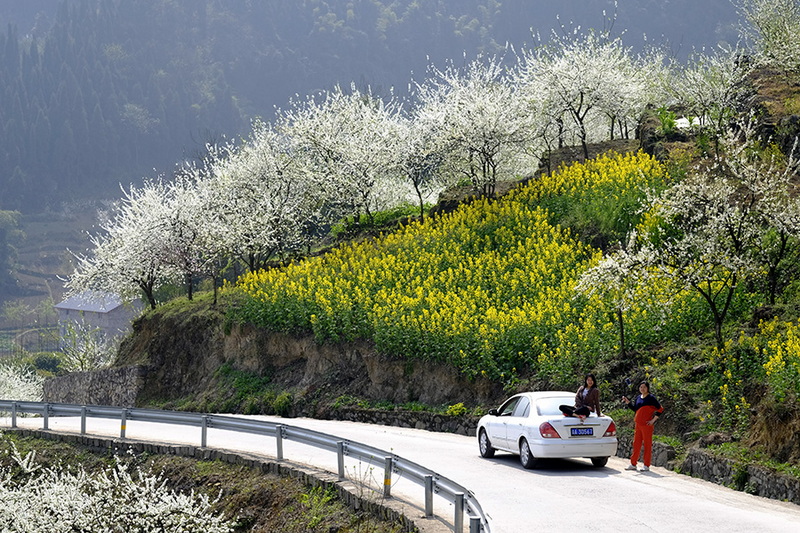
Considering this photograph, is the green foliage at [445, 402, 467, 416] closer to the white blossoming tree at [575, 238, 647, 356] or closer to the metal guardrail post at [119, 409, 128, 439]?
the white blossoming tree at [575, 238, 647, 356]

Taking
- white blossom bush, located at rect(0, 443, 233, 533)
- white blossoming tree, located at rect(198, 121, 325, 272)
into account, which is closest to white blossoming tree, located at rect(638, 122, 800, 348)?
white blossom bush, located at rect(0, 443, 233, 533)

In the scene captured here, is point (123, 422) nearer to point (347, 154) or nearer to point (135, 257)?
point (347, 154)

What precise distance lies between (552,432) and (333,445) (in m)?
3.75

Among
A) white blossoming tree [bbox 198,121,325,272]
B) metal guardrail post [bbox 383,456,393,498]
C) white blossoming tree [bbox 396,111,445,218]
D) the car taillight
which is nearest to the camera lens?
metal guardrail post [bbox 383,456,393,498]

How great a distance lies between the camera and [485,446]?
59.7ft

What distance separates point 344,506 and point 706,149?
870 inches

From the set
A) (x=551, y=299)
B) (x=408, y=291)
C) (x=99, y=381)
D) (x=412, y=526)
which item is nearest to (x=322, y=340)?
(x=408, y=291)

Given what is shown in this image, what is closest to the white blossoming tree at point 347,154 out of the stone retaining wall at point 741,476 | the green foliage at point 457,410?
the green foliage at point 457,410

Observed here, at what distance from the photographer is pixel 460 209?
36375 mm

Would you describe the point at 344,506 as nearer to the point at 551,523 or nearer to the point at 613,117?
the point at 551,523

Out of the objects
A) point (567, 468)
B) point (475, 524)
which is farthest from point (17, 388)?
point (475, 524)

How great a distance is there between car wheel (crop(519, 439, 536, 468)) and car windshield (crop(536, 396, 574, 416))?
2.04 ft

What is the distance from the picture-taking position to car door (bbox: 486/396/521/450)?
1730 cm

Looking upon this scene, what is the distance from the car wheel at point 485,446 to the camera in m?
18.1
